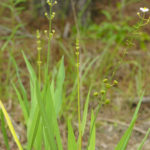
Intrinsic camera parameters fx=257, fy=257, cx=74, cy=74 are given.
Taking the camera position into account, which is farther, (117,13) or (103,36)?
(117,13)

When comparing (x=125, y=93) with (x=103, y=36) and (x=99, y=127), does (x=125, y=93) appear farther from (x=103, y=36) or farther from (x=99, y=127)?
(x=103, y=36)

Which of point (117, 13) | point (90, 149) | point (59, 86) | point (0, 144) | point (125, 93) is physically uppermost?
point (117, 13)

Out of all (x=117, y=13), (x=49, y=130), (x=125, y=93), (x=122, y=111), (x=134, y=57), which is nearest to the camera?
(x=49, y=130)

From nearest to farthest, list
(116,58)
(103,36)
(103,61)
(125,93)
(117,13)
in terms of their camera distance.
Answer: (125,93) → (103,61) → (116,58) → (103,36) → (117,13)

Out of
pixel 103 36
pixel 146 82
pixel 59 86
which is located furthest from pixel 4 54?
pixel 59 86

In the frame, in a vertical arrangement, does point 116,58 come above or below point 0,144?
above

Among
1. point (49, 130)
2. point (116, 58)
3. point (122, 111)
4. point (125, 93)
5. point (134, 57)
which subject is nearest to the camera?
point (49, 130)

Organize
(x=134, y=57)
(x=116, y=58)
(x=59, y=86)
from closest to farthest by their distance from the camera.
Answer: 1. (x=59, y=86)
2. (x=116, y=58)
3. (x=134, y=57)

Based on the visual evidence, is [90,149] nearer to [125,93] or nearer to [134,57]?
[125,93]

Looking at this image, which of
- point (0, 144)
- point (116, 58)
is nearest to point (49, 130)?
point (0, 144)
